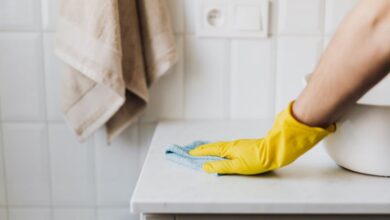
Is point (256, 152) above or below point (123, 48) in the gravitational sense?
below

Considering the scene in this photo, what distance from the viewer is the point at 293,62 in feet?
3.87

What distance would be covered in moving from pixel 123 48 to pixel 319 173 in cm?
46

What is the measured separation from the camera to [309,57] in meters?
1.18

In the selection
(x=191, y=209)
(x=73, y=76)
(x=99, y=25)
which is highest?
(x=99, y=25)

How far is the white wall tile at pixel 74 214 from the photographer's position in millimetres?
1269

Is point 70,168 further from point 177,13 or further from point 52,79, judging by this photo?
point 177,13

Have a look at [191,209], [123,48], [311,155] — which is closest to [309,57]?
[311,155]

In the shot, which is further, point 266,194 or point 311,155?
point 311,155

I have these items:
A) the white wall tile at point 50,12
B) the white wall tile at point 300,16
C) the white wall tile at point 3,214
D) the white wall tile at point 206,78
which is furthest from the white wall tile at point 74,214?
the white wall tile at point 300,16

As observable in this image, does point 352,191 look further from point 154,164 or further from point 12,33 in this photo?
point 12,33

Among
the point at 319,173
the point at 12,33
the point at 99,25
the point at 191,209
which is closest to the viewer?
the point at 191,209

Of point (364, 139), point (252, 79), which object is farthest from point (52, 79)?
point (364, 139)

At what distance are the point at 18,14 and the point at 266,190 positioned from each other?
0.68 meters

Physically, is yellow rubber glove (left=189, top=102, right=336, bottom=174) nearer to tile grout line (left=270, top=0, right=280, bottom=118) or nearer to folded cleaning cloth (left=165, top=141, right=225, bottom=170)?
folded cleaning cloth (left=165, top=141, right=225, bottom=170)
